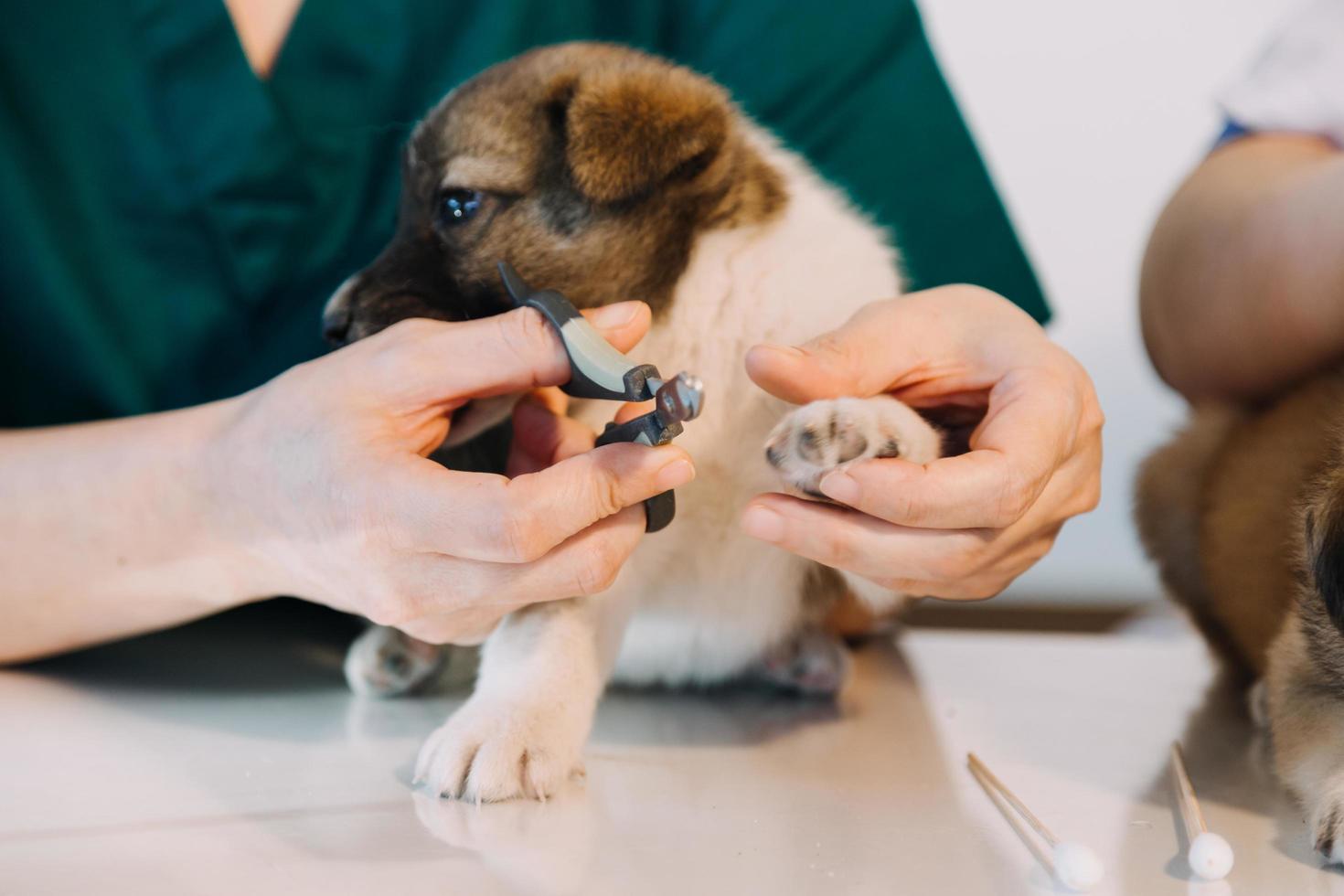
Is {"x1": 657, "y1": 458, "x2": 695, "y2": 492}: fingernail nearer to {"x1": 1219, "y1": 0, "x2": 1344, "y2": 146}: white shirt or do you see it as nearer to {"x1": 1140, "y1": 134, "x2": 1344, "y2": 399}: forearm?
{"x1": 1140, "y1": 134, "x2": 1344, "y2": 399}: forearm

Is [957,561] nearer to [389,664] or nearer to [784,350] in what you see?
[784,350]

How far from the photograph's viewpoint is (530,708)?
4.14 feet

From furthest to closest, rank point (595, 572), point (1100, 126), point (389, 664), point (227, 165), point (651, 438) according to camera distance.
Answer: point (1100, 126) < point (227, 165) < point (389, 664) < point (595, 572) < point (651, 438)

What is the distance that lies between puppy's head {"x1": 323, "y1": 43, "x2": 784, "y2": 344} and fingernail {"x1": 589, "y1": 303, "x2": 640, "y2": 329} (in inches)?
11.5

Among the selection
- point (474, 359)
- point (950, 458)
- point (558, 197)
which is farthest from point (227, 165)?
point (950, 458)

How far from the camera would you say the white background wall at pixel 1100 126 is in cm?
329

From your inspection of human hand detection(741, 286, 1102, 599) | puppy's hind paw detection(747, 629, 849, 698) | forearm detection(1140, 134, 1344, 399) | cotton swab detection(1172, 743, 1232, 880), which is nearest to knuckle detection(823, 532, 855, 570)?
human hand detection(741, 286, 1102, 599)

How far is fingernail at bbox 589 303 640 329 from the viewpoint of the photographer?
49.8 inches

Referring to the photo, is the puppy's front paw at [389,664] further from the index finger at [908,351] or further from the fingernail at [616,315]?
the index finger at [908,351]

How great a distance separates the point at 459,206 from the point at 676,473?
2.08 ft

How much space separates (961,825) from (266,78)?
4.97 feet

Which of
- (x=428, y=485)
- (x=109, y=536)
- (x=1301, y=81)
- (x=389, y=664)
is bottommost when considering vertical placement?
(x=389, y=664)

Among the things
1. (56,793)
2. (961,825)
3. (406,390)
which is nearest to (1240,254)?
(961,825)

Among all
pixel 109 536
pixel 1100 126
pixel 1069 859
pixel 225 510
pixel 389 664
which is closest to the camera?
pixel 1069 859
